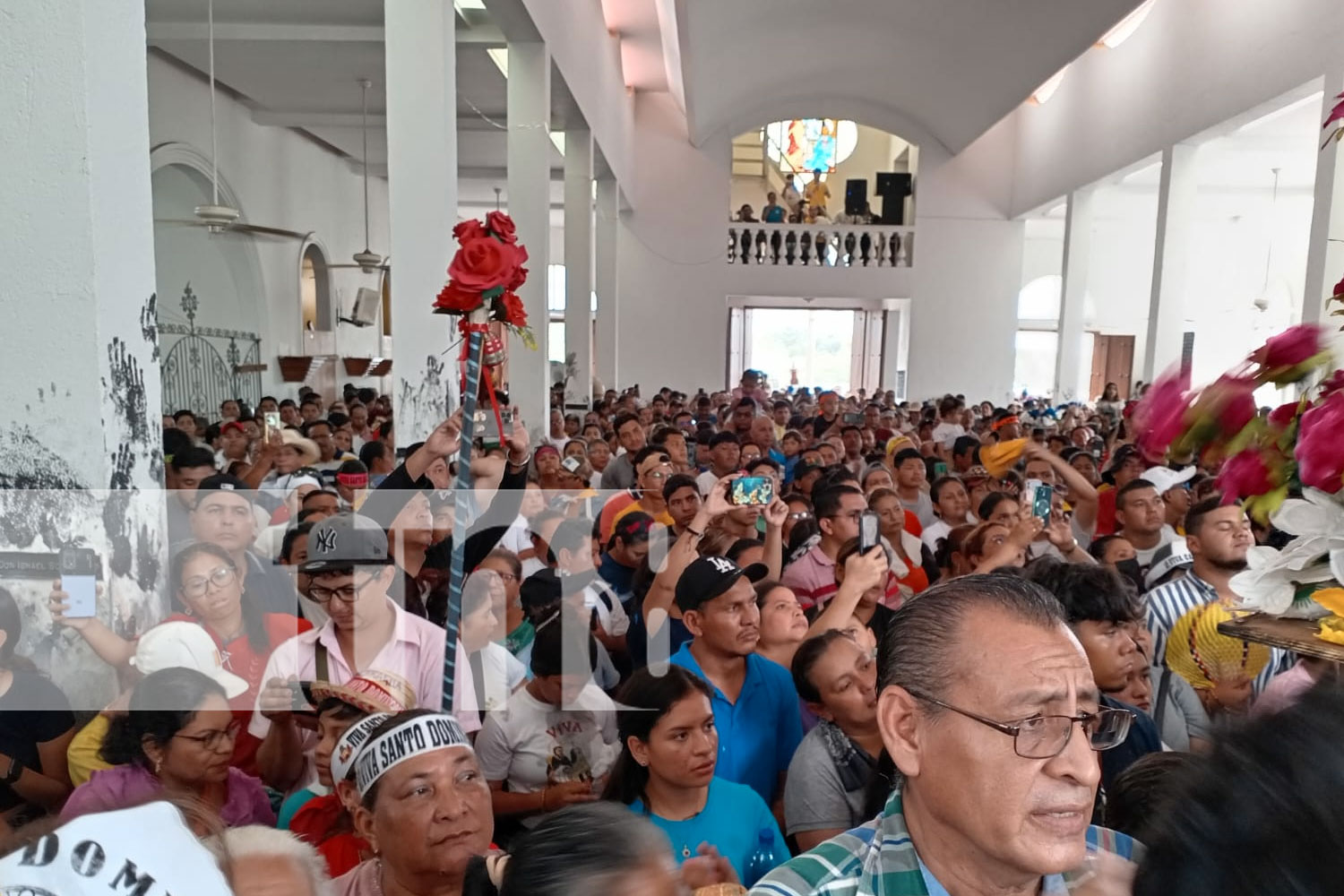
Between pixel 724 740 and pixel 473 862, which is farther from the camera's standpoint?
pixel 724 740

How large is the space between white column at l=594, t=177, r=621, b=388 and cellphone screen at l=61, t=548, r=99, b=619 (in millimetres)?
13250

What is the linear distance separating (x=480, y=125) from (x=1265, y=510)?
1375cm

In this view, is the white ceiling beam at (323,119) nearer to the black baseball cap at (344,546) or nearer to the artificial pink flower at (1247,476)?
the black baseball cap at (344,546)

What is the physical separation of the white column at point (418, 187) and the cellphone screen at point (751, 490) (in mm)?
1772

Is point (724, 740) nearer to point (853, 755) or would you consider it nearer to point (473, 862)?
point (853, 755)

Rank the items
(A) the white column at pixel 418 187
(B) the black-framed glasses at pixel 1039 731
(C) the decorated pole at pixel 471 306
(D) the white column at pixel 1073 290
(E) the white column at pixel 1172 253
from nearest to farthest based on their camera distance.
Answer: (B) the black-framed glasses at pixel 1039 731, (C) the decorated pole at pixel 471 306, (A) the white column at pixel 418 187, (E) the white column at pixel 1172 253, (D) the white column at pixel 1073 290

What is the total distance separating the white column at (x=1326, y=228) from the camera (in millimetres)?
7434

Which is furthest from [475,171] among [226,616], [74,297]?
[74,297]

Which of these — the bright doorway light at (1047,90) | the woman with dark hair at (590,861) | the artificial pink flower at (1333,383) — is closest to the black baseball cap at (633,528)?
the woman with dark hair at (590,861)

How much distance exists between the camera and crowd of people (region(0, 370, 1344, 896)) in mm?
1183

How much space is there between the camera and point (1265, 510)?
1.55 metres

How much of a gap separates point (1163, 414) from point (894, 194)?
1809 centimetres

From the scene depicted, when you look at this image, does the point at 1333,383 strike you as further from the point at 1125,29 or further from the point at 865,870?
the point at 1125,29

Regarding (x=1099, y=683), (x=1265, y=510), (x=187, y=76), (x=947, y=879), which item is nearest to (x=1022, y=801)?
(x=947, y=879)
